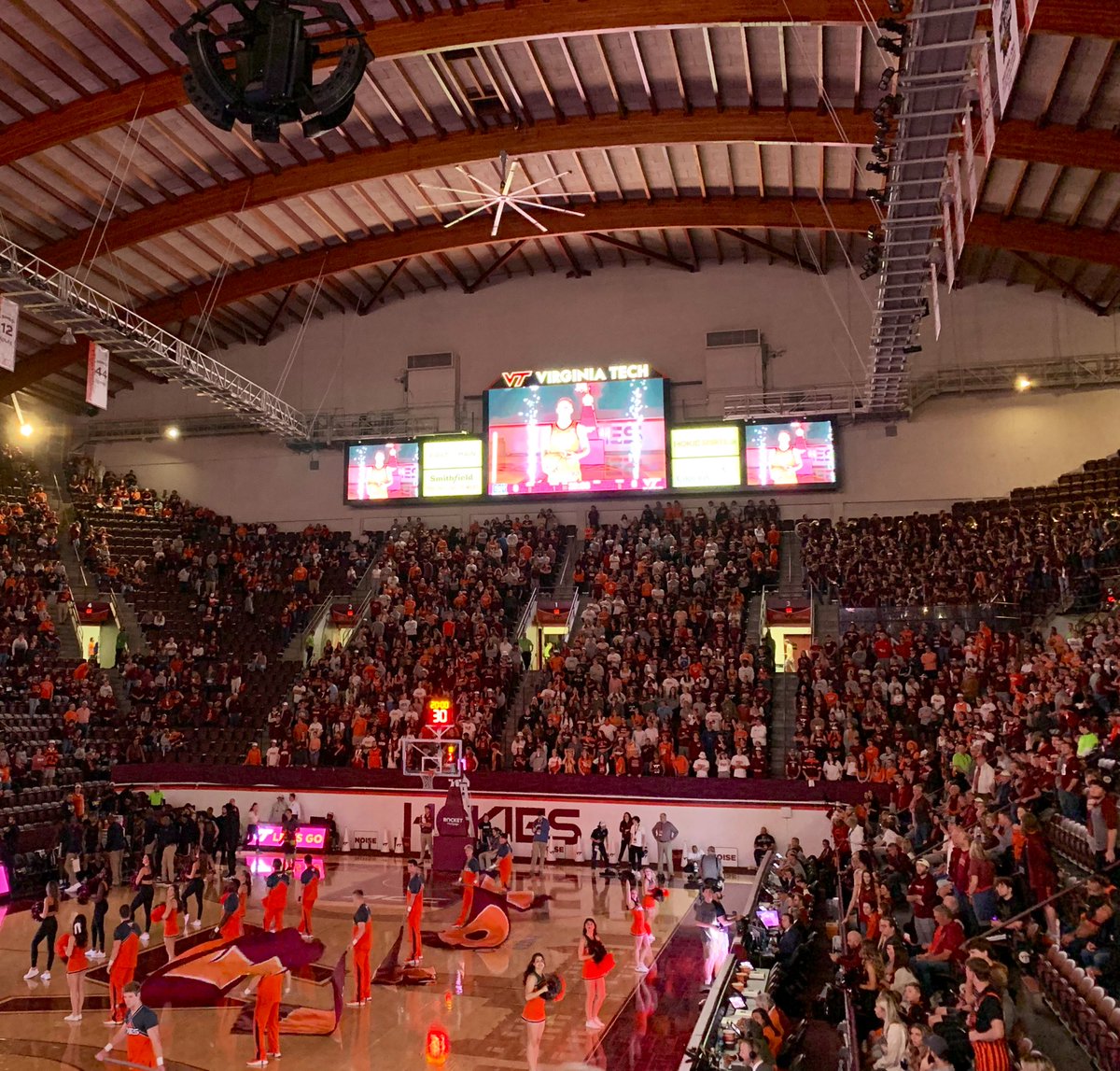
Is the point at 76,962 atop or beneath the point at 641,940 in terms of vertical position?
atop

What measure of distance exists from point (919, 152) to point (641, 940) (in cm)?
1380

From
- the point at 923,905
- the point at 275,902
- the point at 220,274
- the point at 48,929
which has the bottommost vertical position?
the point at 275,902

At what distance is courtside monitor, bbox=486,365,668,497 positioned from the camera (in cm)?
3412

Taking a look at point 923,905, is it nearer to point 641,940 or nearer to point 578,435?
point 641,940

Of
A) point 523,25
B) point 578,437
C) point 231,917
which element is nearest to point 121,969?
point 231,917

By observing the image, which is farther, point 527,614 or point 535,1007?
point 527,614

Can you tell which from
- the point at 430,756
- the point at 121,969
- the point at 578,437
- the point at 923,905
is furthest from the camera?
the point at 578,437

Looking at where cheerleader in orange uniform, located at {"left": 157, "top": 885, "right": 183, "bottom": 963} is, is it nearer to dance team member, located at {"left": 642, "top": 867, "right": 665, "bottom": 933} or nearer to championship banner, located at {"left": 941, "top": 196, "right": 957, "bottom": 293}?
dance team member, located at {"left": 642, "top": 867, "right": 665, "bottom": 933}

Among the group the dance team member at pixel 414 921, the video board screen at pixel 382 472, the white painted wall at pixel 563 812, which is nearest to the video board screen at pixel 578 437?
the video board screen at pixel 382 472

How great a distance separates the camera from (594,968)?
39.5 ft

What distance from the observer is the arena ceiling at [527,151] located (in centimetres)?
2064

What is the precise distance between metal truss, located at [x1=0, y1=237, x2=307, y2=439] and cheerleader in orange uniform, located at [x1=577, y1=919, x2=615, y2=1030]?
1730cm

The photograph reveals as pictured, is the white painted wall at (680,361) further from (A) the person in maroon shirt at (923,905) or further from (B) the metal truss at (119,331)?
(A) the person in maroon shirt at (923,905)

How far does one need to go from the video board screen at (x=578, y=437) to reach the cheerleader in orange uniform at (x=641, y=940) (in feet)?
63.8
